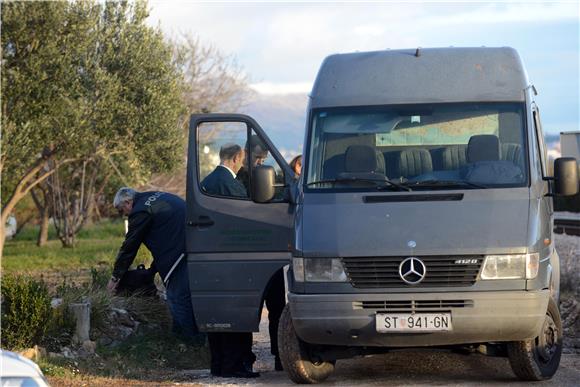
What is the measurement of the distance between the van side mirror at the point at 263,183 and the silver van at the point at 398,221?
0.5 inches

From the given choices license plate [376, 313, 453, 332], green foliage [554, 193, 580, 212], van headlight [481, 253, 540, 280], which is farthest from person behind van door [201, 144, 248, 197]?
green foliage [554, 193, 580, 212]

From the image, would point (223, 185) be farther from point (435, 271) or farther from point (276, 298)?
point (435, 271)

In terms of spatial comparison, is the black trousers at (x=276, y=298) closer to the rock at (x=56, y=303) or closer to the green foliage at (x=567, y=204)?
the rock at (x=56, y=303)

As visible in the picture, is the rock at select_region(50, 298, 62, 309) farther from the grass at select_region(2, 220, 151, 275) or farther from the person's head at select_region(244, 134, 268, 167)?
the grass at select_region(2, 220, 151, 275)

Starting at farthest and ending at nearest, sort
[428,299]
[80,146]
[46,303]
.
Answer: [80,146] < [46,303] < [428,299]

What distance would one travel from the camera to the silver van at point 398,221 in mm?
9195

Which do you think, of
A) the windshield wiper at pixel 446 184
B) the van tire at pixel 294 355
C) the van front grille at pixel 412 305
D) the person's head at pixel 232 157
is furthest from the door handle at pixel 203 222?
the windshield wiper at pixel 446 184

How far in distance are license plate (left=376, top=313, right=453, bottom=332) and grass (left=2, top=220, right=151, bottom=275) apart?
10.7m

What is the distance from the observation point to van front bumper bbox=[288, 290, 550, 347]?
9.12 meters

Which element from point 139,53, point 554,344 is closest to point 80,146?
point 139,53

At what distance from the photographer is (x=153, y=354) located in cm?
1173

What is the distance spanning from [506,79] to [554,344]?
2286 mm

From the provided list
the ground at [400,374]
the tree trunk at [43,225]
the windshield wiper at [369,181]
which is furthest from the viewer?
the tree trunk at [43,225]

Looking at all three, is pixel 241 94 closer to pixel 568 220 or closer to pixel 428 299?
pixel 568 220
